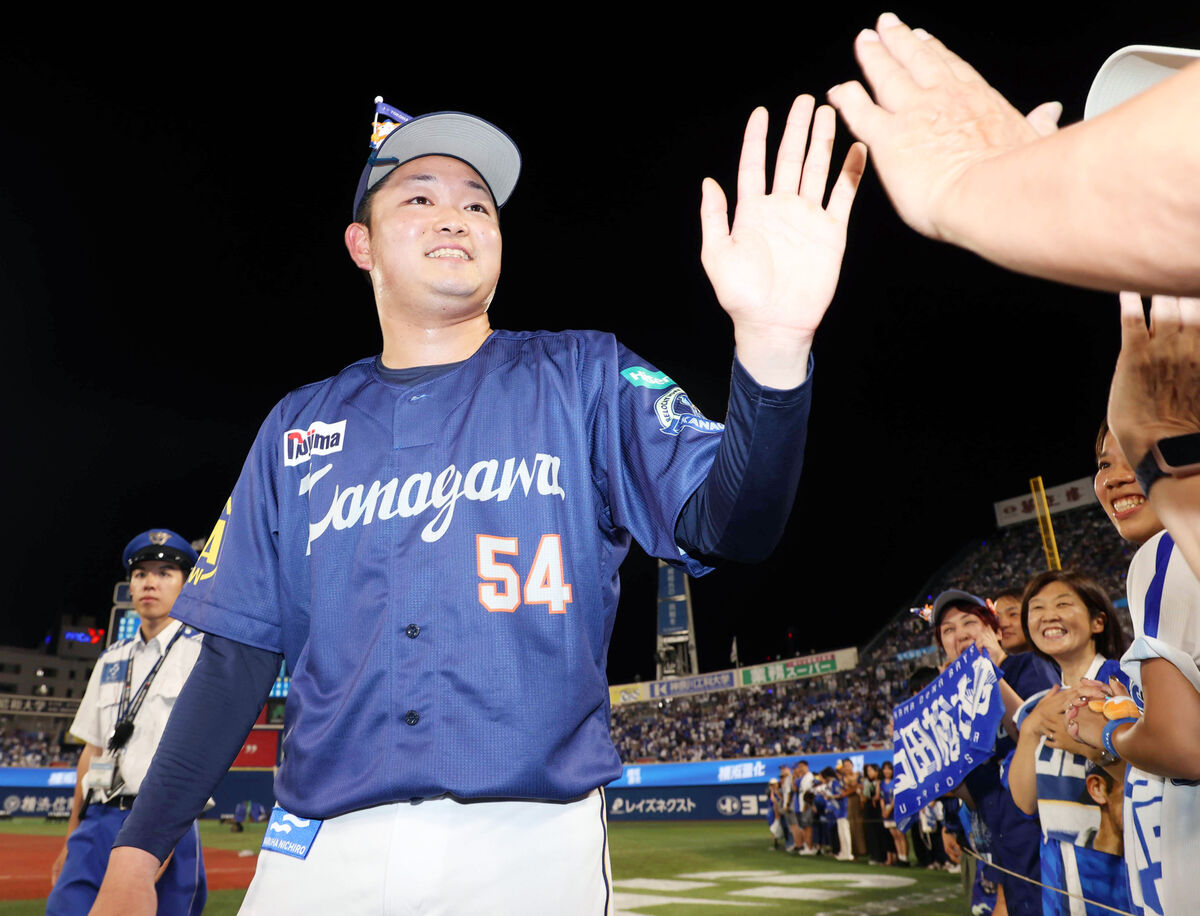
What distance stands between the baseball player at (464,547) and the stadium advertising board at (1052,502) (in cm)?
4267

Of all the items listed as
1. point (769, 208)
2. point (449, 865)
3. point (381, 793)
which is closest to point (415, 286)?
point (769, 208)

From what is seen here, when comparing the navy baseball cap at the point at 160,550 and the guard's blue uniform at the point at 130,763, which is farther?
the navy baseball cap at the point at 160,550

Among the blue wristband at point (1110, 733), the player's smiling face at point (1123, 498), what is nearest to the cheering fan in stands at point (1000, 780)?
the player's smiling face at point (1123, 498)

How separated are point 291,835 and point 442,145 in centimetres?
170

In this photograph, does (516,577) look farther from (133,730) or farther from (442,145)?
(133,730)

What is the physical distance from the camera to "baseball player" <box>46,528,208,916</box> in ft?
14.4

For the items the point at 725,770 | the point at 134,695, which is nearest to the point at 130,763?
the point at 134,695

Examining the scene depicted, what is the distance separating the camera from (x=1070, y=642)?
3.92 meters

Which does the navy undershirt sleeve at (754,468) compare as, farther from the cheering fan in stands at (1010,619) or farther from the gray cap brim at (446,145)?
the cheering fan in stands at (1010,619)

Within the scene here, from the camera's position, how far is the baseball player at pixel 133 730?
4379 mm

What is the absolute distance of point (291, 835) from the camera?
1.58 meters

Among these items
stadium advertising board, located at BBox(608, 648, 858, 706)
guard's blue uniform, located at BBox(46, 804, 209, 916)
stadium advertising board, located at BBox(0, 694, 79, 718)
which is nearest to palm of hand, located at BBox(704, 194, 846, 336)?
guard's blue uniform, located at BBox(46, 804, 209, 916)

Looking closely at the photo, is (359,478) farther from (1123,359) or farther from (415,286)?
(1123,359)

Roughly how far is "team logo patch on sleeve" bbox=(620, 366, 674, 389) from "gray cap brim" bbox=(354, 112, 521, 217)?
87 cm
